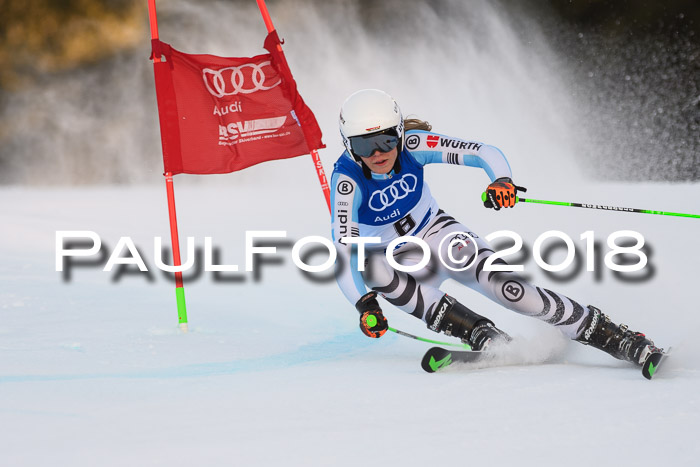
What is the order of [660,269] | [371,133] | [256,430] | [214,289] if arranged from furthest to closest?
1. [214,289]
2. [660,269]
3. [371,133]
4. [256,430]

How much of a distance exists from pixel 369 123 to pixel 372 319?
2.89ft

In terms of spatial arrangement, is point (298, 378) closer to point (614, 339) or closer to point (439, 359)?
point (439, 359)

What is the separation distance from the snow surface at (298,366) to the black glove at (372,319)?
18 cm

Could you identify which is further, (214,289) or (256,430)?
(214,289)

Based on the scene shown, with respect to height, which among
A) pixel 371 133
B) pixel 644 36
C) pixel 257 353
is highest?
pixel 644 36

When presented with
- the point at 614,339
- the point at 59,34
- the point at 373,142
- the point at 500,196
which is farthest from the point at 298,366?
the point at 59,34

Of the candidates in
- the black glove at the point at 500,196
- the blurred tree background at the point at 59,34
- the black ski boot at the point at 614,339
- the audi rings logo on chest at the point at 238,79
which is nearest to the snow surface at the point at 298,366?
the black ski boot at the point at 614,339

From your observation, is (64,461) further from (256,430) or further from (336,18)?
(336,18)

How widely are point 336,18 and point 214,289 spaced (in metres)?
13.6

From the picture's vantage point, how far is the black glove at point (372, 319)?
3375 millimetres

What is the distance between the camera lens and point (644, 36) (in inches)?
672

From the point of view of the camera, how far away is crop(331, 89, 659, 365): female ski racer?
11.0ft

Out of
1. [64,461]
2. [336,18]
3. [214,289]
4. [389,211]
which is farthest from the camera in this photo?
[336,18]

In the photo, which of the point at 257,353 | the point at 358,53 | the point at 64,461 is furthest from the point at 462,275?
the point at 358,53
